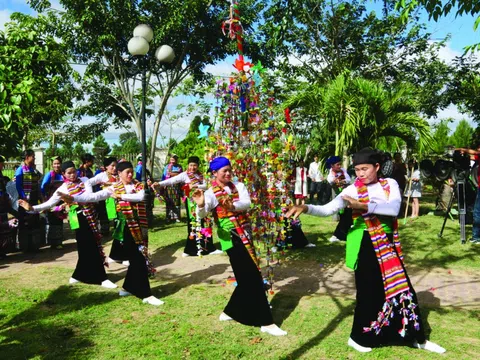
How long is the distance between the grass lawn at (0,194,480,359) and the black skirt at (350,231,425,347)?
11 centimetres

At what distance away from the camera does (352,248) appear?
390cm

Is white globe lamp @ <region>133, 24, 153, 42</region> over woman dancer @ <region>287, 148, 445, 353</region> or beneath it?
over

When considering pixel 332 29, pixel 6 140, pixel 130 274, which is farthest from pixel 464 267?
pixel 332 29

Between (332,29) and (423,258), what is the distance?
11.6 m

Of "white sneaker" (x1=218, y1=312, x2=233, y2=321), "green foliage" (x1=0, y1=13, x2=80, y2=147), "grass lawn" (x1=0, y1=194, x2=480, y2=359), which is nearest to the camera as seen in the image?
"green foliage" (x1=0, y1=13, x2=80, y2=147)

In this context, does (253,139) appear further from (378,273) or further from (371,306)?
(371,306)

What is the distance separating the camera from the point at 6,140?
310 cm

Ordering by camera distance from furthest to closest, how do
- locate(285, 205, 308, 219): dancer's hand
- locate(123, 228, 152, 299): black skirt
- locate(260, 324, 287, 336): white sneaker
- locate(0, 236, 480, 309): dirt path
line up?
locate(0, 236, 480, 309): dirt path < locate(123, 228, 152, 299): black skirt < locate(260, 324, 287, 336): white sneaker < locate(285, 205, 308, 219): dancer's hand

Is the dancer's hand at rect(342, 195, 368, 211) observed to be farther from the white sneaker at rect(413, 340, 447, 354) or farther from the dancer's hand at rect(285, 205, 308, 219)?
the white sneaker at rect(413, 340, 447, 354)

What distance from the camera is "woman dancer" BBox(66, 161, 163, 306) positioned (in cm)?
523

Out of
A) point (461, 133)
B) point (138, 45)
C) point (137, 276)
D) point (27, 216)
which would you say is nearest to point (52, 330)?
point (137, 276)

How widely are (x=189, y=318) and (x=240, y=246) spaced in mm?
1128

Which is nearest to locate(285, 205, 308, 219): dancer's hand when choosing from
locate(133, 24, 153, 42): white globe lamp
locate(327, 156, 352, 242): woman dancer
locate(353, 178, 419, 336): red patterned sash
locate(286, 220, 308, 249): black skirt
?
locate(353, 178, 419, 336): red patterned sash

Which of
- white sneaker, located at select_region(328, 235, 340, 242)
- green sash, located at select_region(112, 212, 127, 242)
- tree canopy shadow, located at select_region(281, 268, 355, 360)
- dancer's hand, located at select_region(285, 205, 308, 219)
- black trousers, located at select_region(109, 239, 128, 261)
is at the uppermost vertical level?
dancer's hand, located at select_region(285, 205, 308, 219)
